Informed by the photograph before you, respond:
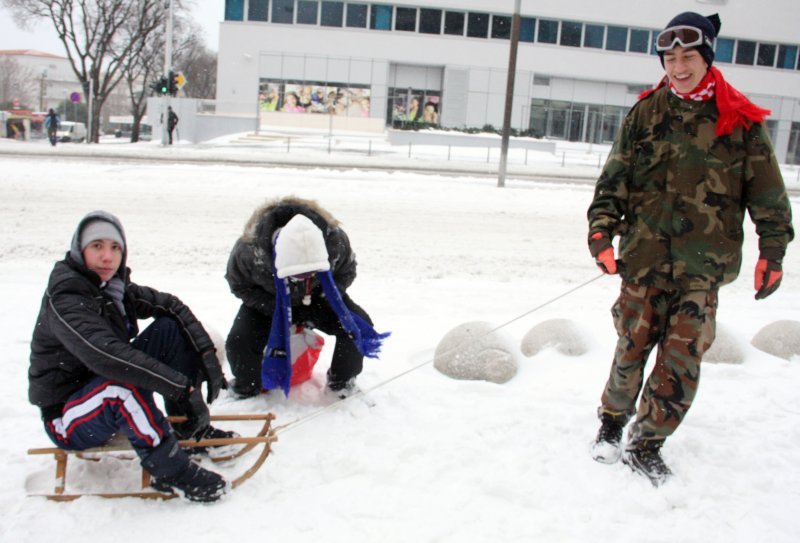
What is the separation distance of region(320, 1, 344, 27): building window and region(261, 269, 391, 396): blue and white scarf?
3854cm

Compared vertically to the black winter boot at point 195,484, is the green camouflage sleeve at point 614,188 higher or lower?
higher

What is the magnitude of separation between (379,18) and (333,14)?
262 cm

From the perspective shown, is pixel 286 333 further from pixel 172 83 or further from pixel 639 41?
pixel 639 41

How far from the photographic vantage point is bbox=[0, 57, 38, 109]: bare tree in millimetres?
75106

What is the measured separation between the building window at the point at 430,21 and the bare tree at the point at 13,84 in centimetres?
5229

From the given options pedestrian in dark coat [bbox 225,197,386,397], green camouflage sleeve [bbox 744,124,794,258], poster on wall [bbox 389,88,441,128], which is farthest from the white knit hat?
poster on wall [bbox 389,88,441,128]

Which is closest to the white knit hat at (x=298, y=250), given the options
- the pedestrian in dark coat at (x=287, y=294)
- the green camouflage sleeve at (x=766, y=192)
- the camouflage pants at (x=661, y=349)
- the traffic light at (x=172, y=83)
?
the pedestrian in dark coat at (x=287, y=294)

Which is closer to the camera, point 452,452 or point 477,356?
point 452,452

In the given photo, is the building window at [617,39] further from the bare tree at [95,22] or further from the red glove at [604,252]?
the red glove at [604,252]

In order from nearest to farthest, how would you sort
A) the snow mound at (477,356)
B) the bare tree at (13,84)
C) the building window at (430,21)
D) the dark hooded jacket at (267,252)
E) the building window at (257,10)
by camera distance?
1. the dark hooded jacket at (267,252)
2. the snow mound at (477,356)
3. the building window at (257,10)
4. the building window at (430,21)
5. the bare tree at (13,84)

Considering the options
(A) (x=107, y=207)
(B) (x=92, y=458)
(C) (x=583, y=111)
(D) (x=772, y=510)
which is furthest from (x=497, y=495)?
(C) (x=583, y=111)

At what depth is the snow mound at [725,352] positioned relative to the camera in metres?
4.44

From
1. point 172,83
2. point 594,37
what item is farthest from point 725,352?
point 594,37

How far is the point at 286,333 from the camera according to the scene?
11.7ft
